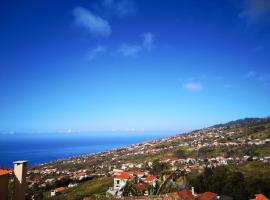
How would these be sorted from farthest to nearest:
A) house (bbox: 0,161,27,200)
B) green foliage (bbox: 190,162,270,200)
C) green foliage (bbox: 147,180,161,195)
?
green foliage (bbox: 190,162,270,200) → green foliage (bbox: 147,180,161,195) → house (bbox: 0,161,27,200)

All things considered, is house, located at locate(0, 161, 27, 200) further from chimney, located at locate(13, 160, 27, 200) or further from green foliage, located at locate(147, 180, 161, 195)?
green foliage, located at locate(147, 180, 161, 195)

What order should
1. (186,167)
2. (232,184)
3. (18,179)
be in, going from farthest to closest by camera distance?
1. (186,167)
2. (232,184)
3. (18,179)

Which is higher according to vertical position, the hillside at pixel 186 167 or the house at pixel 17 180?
the house at pixel 17 180

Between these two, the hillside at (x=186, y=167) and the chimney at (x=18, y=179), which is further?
the hillside at (x=186, y=167)

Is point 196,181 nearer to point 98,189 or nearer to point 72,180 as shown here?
point 98,189

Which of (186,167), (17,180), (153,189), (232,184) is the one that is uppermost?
(17,180)

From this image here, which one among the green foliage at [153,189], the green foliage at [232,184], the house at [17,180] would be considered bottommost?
the green foliage at [232,184]

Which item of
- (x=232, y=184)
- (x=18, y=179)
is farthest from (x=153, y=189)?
(x=232, y=184)

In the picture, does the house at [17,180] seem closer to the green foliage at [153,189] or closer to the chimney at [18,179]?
the chimney at [18,179]

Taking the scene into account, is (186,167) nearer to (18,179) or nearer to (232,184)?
(232,184)

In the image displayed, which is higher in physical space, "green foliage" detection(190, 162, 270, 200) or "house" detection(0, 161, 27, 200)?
"house" detection(0, 161, 27, 200)

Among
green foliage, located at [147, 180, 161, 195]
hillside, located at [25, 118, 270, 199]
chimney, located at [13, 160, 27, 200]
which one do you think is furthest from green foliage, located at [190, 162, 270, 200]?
chimney, located at [13, 160, 27, 200]

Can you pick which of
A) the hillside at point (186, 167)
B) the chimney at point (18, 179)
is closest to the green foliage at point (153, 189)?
the chimney at point (18, 179)
